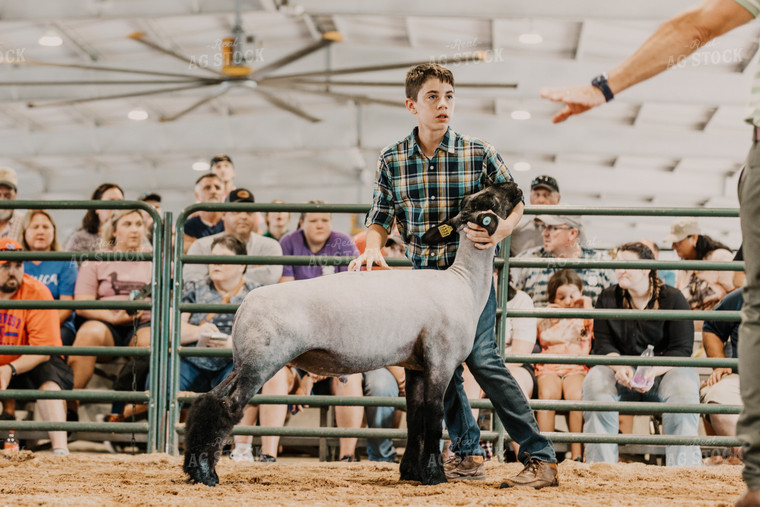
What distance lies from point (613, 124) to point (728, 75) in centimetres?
421

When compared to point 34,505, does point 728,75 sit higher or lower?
higher

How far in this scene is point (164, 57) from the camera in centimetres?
1409

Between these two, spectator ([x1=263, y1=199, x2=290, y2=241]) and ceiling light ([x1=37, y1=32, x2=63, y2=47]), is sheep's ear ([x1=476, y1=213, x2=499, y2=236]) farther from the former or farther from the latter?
ceiling light ([x1=37, y1=32, x2=63, y2=47])

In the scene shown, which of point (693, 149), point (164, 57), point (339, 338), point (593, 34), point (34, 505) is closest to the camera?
point (34, 505)

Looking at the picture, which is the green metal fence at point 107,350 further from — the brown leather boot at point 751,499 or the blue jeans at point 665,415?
the brown leather boot at point 751,499

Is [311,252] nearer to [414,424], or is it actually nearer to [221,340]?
[221,340]

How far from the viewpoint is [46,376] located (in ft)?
16.2

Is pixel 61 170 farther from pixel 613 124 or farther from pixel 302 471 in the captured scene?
pixel 302 471

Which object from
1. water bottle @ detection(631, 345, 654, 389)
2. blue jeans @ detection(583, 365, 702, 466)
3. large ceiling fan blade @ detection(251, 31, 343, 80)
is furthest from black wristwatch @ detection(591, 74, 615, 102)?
large ceiling fan blade @ detection(251, 31, 343, 80)

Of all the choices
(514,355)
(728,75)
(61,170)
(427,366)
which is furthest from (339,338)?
(61,170)

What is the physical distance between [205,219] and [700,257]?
3.58 m

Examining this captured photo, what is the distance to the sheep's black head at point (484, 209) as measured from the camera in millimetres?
3379

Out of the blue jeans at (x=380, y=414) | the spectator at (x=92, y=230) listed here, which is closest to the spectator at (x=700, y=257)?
the blue jeans at (x=380, y=414)

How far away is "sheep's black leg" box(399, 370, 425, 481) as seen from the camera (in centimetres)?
335
